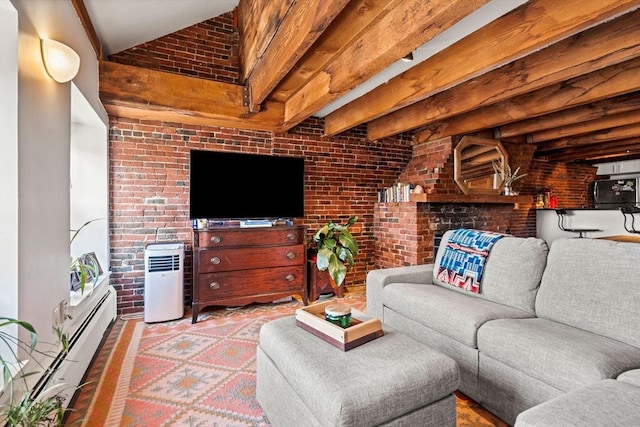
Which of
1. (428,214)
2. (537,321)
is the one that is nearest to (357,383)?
(537,321)

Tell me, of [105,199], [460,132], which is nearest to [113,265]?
[105,199]

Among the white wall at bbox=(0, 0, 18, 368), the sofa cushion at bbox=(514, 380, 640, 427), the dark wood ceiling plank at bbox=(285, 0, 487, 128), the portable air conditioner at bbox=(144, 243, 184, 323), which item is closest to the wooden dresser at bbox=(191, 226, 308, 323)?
the portable air conditioner at bbox=(144, 243, 184, 323)

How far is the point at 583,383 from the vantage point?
1.31 metres

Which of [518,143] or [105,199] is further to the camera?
[518,143]

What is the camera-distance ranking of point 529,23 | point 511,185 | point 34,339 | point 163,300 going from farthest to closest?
point 511,185
point 163,300
point 529,23
point 34,339

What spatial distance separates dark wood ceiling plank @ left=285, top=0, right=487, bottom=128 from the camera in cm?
156

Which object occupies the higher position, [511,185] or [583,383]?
[511,185]

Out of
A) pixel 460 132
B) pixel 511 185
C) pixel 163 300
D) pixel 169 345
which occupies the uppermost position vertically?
pixel 460 132

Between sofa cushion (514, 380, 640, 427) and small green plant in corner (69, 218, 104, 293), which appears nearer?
sofa cushion (514, 380, 640, 427)

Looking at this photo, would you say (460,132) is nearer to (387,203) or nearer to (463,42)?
(387,203)

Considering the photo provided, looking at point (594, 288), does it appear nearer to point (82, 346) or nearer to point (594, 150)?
point (82, 346)

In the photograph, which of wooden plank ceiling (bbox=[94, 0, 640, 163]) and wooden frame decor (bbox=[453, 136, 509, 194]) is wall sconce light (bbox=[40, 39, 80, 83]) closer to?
wooden plank ceiling (bbox=[94, 0, 640, 163])

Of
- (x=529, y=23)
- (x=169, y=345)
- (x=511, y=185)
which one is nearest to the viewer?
(x=529, y=23)

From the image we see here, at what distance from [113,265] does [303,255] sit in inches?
75.9
